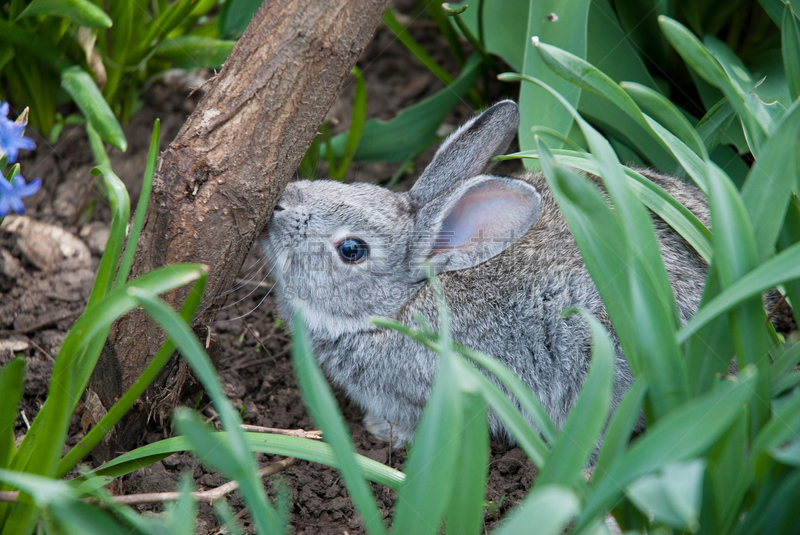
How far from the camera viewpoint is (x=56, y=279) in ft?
11.7

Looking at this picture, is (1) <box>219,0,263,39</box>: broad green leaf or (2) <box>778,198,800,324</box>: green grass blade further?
(1) <box>219,0,263,39</box>: broad green leaf

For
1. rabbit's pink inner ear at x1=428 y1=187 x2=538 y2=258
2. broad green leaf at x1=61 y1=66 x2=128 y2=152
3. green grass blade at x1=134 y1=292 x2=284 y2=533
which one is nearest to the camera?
green grass blade at x1=134 y1=292 x2=284 y2=533

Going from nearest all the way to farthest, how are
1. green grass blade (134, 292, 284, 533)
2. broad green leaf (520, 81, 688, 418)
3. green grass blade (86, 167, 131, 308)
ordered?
green grass blade (134, 292, 284, 533), broad green leaf (520, 81, 688, 418), green grass blade (86, 167, 131, 308)

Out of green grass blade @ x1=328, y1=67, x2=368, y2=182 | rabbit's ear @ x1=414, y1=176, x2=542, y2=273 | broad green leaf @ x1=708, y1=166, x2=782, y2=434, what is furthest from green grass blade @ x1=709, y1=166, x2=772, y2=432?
green grass blade @ x1=328, y1=67, x2=368, y2=182

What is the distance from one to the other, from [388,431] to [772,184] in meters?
2.14

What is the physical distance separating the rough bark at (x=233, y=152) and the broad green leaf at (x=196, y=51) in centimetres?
106

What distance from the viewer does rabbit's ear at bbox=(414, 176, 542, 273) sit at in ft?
9.32

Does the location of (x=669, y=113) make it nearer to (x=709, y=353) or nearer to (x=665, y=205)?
(x=665, y=205)

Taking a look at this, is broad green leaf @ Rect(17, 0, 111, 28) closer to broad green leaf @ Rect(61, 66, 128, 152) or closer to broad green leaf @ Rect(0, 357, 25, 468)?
broad green leaf @ Rect(61, 66, 128, 152)

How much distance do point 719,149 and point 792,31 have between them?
1164 mm

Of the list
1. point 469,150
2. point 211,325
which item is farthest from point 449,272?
point 211,325

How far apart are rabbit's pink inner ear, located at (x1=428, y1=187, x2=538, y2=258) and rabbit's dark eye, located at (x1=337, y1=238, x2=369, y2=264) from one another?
0.33 m

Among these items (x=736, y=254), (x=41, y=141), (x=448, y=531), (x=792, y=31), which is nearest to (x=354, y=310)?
(x=448, y=531)

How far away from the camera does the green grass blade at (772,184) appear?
184 centimetres
